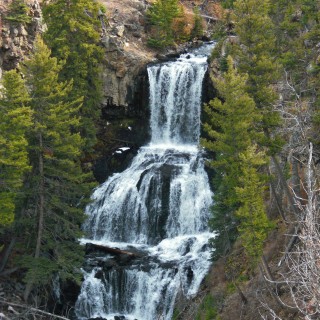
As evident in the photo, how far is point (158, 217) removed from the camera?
27.6 metres

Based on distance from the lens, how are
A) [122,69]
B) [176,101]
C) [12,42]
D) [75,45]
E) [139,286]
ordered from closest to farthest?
[139,286], [75,45], [12,42], [122,69], [176,101]

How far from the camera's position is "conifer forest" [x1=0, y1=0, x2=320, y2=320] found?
715 inches

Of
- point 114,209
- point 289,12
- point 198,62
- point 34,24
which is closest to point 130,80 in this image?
point 198,62

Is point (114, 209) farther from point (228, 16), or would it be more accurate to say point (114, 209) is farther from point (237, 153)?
point (228, 16)

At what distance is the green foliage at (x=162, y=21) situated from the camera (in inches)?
1565

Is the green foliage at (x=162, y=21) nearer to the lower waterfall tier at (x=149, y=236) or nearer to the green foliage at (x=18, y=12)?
the lower waterfall tier at (x=149, y=236)

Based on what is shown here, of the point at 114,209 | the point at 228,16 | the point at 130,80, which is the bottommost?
the point at 114,209

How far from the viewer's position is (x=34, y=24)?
101 ft

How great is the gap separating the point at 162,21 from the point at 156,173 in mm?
17157

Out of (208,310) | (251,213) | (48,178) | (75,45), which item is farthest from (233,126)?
(75,45)

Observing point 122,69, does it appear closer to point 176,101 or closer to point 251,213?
point 176,101

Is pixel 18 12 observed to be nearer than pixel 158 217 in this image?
No

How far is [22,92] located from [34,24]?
14010 millimetres

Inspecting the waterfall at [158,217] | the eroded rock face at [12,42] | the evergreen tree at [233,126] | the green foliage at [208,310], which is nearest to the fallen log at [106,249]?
the waterfall at [158,217]
